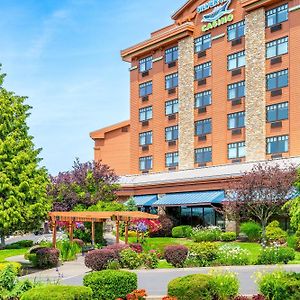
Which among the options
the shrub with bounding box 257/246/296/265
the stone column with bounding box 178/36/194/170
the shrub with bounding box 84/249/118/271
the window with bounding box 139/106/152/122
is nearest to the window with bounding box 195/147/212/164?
the stone column with bounding box 178/36/194/170

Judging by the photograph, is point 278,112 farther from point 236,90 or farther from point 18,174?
point 18,174

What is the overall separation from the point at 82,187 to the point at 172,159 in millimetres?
12388

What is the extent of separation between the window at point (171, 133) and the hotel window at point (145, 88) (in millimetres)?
4971

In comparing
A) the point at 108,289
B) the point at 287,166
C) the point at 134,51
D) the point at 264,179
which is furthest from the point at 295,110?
the point at 108,289

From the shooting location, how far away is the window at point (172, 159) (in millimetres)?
56891

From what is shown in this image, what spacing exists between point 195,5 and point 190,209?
63.5ft

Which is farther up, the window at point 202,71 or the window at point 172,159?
the window at point 202,71

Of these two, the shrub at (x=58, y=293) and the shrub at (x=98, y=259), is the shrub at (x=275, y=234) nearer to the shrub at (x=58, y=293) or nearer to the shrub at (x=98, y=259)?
the shrub at (x=98, y=259)

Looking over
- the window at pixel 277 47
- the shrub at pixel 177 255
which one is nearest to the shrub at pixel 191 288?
the shrub at pixel 177 255

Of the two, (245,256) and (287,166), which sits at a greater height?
(287,166)

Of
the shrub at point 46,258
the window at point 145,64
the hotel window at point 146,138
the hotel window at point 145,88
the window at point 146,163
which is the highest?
the window at point 145,64

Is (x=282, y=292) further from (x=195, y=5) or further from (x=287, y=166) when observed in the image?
(x=195, y=5)

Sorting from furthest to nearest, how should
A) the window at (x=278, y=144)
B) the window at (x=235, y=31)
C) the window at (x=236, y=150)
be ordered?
the window at (x=235, y=31), the window at (x=236, y=150), the window at (x=278, y=144)

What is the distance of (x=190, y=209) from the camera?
169 feet
